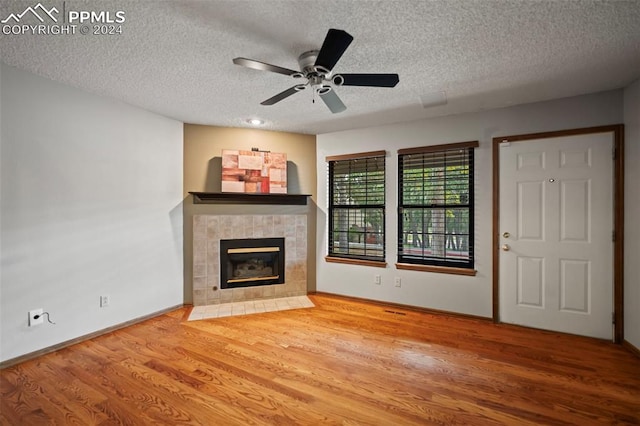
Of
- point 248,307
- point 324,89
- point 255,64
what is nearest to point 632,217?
point 324,89

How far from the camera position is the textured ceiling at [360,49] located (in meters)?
1.68

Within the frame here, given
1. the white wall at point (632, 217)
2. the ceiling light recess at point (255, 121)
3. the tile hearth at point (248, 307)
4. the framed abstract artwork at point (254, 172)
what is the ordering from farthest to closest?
the framed abstract artwork at point (254, 172), the ceiling light recess at point (255, 121), the tile hearth at point (248, 307), the white wall at point (632, 217)

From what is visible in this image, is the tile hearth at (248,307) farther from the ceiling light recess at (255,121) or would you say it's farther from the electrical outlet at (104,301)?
the ceiling light recess at (255,121)

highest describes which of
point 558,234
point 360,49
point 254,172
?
point 360,49

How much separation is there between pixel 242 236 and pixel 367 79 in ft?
9.12

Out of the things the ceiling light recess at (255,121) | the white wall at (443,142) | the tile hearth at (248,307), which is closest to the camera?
the white wall at (443,142)

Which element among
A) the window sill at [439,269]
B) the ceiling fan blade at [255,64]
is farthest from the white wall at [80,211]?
the window sill at [439,269]

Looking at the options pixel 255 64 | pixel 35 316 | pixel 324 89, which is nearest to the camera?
pixel 255 64

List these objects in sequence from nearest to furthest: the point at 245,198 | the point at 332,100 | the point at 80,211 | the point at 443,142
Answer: the point at 332,100 → the point at 80,211 → the point at 443,142 → the point at 245,198

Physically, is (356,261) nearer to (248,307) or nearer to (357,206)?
(357,206)

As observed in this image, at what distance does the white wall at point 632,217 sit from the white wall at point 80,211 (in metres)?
4.87

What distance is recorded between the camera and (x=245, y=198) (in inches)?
159

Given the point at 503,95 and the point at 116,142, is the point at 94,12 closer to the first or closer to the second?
the point at 116,142

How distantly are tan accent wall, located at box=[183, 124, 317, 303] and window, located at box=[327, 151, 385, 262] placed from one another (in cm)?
32
